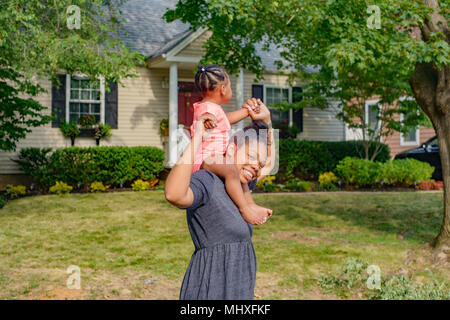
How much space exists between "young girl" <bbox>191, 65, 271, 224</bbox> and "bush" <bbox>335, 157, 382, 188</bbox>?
12.6m

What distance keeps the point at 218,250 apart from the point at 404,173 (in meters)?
13.4

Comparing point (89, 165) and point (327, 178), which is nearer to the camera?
point (89, 165)

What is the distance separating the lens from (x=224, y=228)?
1.86m

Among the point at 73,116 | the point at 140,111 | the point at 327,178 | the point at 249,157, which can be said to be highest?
the point at 140,111

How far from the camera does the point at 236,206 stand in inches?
72.9

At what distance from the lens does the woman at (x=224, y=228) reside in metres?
1.75

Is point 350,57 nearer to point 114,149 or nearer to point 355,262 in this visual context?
point 355,262

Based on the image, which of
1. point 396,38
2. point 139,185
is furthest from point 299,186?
point 396,38

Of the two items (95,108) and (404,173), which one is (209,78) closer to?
(95,108)

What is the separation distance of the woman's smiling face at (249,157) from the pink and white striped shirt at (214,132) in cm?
6

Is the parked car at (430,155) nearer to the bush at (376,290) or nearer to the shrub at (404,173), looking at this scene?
the shrub at (404,173)

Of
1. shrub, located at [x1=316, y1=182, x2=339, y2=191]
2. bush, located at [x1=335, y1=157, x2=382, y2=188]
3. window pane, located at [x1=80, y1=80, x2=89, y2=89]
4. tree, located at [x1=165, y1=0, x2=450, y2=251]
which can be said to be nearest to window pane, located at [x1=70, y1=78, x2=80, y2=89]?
window pane, located at [x1=80, y1=80, x2=89, y2=89]

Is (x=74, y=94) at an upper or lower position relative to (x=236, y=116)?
upper
